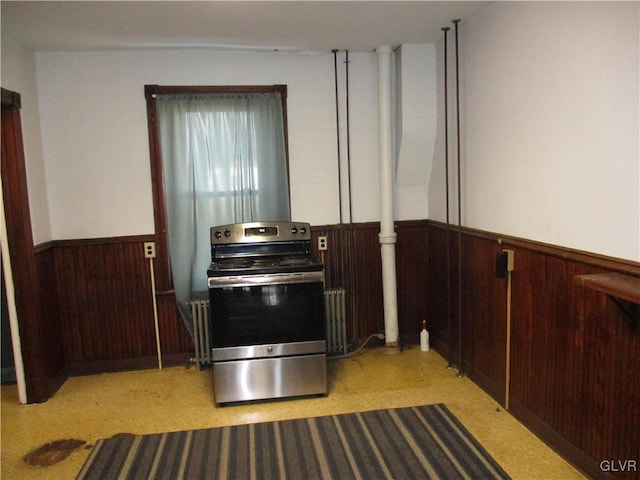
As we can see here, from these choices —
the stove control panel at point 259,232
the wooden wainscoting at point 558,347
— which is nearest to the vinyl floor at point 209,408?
the wooden wainscoting at point 558,347

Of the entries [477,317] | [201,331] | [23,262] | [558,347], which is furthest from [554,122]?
[23,262]

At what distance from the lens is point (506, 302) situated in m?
2.75

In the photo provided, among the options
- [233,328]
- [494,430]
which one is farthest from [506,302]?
[233,328]

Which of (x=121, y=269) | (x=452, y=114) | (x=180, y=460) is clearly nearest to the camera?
(x=180, y=460)

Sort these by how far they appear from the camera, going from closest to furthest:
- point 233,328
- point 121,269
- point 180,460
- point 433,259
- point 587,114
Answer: point 587,114 < point 180,460 < point 233,328 < point 121,269 < point 433,259

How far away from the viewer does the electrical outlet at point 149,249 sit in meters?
3.59

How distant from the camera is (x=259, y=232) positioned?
3.40 m

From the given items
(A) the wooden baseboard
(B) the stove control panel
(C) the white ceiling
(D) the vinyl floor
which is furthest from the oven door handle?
(C) the white ceiling

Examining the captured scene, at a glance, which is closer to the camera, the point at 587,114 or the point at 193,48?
the point at 587,114

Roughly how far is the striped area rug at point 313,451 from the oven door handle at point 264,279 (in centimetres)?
80

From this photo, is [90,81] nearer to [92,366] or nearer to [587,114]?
[92,366]

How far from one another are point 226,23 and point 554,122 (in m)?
1.93

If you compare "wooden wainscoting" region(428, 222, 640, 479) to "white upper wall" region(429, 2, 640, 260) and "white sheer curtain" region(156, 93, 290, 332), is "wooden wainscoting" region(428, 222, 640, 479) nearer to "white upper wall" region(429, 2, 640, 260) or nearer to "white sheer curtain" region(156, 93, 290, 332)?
"white upper wall" region(429, 2, 640, 260)

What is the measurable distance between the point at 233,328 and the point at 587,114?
218 centimetres
